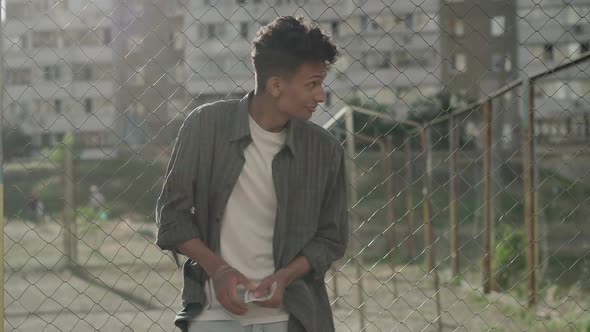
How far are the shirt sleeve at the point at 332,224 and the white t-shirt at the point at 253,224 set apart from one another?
0.12m

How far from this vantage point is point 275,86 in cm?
234

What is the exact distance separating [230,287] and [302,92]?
0.47 meters

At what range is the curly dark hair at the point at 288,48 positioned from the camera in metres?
2.32

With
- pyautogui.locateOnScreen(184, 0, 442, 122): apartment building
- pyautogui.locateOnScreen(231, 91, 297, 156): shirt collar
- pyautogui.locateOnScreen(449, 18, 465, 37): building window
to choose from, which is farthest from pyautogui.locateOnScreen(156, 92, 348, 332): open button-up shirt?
pyautogui.locateOnScreen(449, 18, 465, 37): building window

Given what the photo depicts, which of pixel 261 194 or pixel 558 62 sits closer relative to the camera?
pixel 261 194

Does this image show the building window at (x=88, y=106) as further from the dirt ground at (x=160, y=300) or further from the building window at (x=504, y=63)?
the building window at (x=504, y=63)

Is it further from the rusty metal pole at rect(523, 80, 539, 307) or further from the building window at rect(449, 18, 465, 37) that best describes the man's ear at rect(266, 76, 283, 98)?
the rusty metal pole at rect(523, 80, 539, 307)

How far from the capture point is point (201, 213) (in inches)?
93.9

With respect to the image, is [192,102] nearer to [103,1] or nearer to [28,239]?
[103,1]

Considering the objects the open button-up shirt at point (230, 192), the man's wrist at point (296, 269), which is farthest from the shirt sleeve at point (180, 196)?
the man's wrist at point (296, 269)

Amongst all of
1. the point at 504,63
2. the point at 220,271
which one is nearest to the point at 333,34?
the point at 504,63

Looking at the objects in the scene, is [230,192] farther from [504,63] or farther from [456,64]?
[456,64]

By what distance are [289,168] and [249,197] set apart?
0.12 metres

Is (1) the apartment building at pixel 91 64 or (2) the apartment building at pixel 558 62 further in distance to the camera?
(2) the apartment building at pixel 558 62
